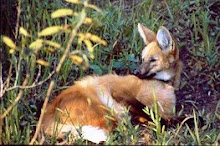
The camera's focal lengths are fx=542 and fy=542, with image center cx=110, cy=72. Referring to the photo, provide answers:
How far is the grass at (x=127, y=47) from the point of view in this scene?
4.53 m

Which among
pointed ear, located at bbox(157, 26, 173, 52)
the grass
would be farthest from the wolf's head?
the grass

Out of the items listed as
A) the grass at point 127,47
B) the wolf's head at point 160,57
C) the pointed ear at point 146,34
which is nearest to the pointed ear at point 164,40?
the wolf's head at point 160,57

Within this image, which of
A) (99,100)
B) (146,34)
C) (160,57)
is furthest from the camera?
(146,34)

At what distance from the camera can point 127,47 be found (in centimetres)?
584

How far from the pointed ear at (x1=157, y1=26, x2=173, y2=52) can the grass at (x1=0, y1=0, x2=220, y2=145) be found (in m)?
→ 0.34

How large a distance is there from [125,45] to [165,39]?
662mm

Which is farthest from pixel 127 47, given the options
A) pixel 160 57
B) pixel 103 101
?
pixel 103 101

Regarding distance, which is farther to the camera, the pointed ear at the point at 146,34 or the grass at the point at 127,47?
the pointed ear at the point at 146,34

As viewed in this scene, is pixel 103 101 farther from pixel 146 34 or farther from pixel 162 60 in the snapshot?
pixel 146 34

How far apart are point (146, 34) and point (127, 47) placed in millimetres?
390

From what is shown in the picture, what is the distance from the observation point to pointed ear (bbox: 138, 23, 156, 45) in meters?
5.50

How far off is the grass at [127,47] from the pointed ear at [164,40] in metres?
0.34

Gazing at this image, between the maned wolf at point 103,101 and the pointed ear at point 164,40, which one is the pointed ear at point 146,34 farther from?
the pointed ear at point 164,40

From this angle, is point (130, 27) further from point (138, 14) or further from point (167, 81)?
point (167, 81)
